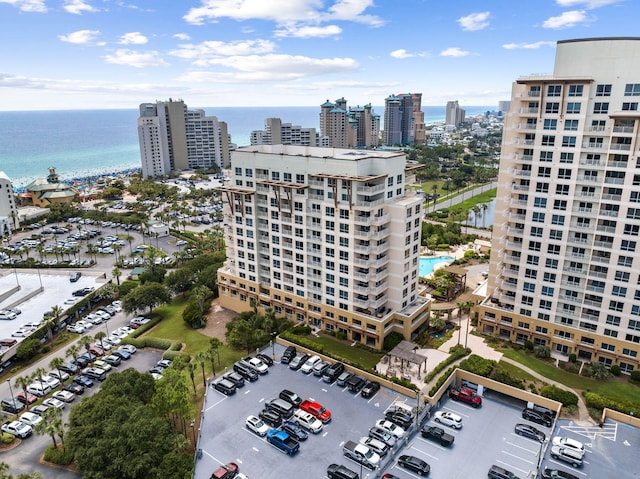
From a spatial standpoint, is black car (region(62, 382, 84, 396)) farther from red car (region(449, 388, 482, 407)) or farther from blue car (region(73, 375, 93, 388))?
red car (region(449, 388, 482, 407))

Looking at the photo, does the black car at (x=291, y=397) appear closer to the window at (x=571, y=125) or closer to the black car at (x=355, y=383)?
the black car at (x=355, y=383)

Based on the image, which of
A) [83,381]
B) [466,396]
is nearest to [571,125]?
[466,396]

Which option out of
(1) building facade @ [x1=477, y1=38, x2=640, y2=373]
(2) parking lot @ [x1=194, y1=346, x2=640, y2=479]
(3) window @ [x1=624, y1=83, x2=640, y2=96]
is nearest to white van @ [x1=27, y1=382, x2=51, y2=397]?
(2) parking lot @ [x1=194, y1=346, x2=640, y2=479]

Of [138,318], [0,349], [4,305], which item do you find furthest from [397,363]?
[4,305]

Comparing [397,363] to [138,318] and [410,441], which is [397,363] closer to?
[410,441]

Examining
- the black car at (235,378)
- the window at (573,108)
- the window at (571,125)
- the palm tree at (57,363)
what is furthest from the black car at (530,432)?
the palm tree at (57,363)

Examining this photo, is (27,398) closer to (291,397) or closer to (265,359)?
(265,359)
